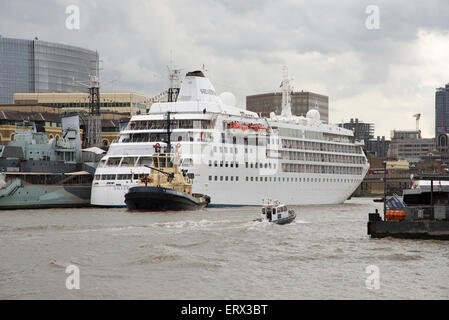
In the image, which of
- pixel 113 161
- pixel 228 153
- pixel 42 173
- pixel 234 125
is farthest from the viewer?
pixel 42 173

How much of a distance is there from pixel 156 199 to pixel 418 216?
105 ft

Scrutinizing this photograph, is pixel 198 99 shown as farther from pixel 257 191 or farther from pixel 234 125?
pixel 257 191

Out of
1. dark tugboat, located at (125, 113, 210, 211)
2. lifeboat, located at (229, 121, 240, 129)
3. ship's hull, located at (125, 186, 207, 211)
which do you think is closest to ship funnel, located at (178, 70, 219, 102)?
lifeboat, located at (229, 121, 240, 129)

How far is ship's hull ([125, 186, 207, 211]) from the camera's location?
70438mm

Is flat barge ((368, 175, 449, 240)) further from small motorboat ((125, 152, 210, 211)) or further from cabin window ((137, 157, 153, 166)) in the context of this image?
cabin window ((137, 157, 153, 166))

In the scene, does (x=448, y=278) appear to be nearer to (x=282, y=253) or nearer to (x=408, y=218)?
(x=282, y=253)

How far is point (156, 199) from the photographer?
70438 mm

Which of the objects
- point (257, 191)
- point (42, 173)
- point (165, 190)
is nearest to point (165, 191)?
point (165, 190)

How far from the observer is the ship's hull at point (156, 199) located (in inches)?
2773

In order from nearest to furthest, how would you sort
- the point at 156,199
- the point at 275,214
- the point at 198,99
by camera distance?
the point at 275,214
the point at 156,199
the point at 198,99

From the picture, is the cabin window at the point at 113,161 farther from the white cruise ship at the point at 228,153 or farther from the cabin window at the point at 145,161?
the cabin window at the point at 145,161

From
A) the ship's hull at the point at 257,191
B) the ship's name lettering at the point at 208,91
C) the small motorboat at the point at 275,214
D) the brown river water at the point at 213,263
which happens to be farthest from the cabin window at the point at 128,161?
the brown river water at the point at 213,263

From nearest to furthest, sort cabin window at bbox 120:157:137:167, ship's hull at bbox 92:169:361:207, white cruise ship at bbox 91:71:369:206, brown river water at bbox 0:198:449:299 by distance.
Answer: brown river water at bbox 0:198:449:299
ship's hull at bbox 92:169:361:207
white cruise ship at bbox 91:71:369:206
cabin window at bbox 120:157:137:167

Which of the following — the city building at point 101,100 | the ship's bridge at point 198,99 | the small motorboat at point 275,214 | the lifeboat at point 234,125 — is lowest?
the small motorboat at point 275,214
